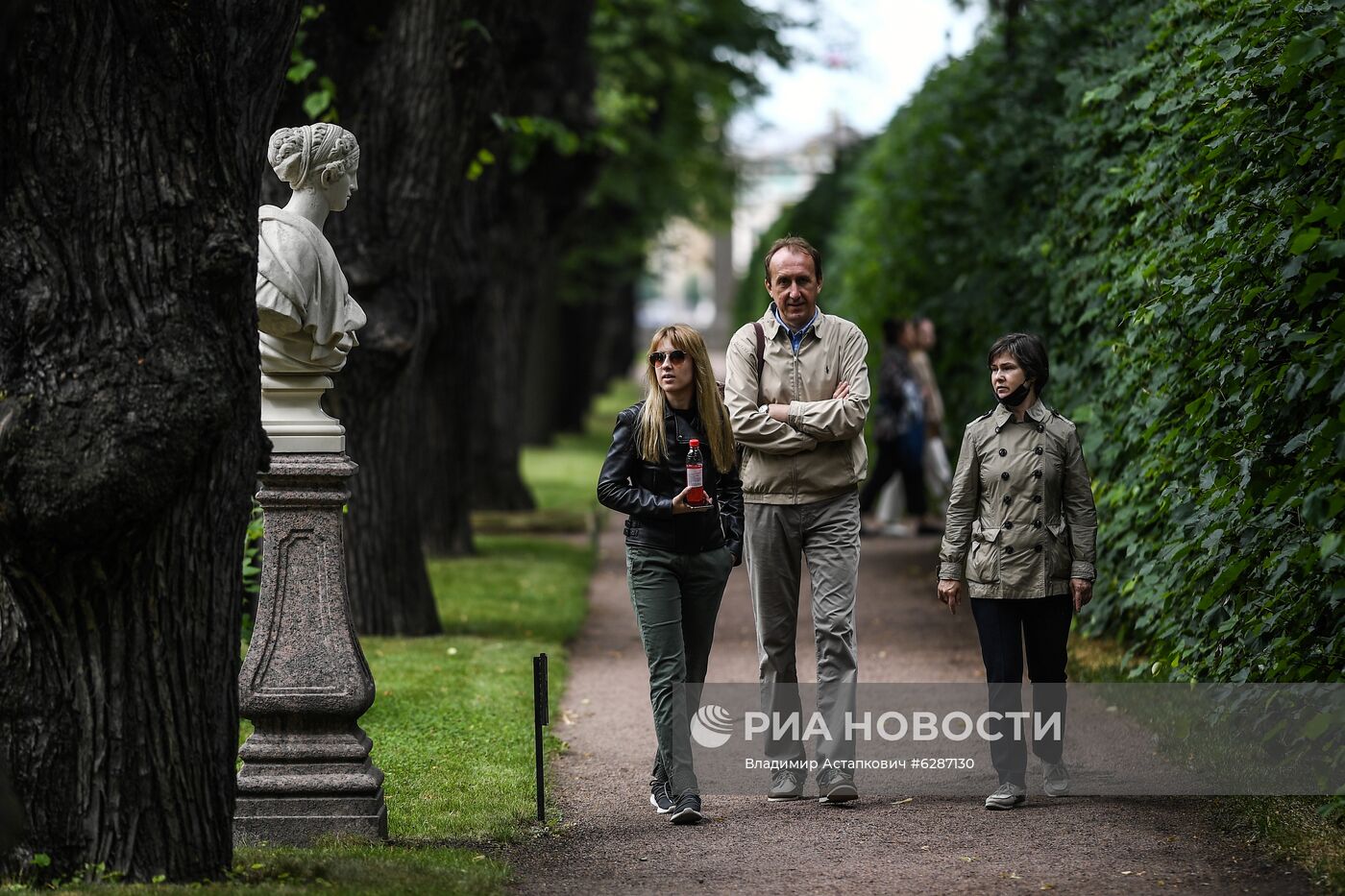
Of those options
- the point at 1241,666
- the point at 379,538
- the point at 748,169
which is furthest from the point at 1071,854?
the point at 748,169

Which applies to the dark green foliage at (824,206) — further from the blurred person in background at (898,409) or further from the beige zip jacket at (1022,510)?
the beige zip jacket at (1022,510)

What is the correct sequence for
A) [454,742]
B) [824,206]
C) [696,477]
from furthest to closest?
[824,206] → [454,742] → [696,477]

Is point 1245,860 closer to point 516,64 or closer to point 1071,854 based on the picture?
point 1071,854

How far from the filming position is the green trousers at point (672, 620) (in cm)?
671

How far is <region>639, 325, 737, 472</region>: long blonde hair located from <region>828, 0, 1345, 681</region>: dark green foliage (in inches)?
72.1

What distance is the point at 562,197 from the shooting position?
2062 cm

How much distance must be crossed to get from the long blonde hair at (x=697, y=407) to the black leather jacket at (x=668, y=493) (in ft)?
0.13

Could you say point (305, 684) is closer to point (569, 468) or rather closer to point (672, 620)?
point (672, 620)

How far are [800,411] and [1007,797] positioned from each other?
1.70m

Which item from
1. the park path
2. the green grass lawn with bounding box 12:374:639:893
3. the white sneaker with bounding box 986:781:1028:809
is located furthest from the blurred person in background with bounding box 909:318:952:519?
the white sneaker with bounding box 986:781:1028:809

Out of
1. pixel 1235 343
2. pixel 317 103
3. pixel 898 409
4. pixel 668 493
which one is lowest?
pixel 898 409

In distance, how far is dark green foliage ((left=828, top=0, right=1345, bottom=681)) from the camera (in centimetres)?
602

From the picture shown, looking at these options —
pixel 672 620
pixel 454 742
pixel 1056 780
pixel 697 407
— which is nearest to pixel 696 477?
pixel 697 407

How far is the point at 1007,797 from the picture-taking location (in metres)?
6.86
